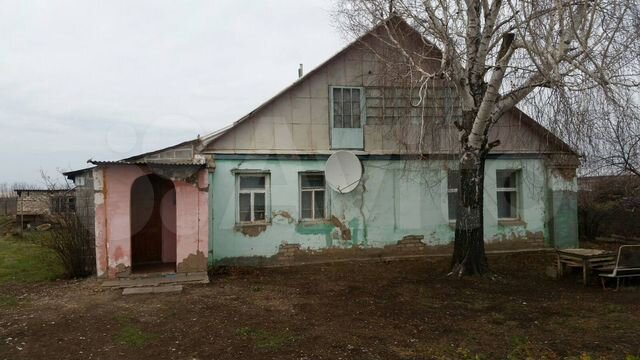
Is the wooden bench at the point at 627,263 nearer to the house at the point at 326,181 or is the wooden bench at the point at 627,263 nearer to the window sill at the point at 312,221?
the house at the point at 326,181

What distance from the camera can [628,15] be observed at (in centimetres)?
688

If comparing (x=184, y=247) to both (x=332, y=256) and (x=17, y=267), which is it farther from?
(x=17, y=267)

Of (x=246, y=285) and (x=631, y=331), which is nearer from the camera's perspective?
(x=631, y=331)

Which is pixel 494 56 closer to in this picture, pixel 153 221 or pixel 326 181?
pixel 326 181

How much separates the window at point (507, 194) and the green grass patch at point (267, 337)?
898 cm

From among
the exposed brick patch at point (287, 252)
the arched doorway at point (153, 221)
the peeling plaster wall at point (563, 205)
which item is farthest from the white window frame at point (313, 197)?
the peeling plaster wall at point (563, 205)

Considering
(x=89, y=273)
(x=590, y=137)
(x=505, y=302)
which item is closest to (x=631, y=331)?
(x=505, y=302)

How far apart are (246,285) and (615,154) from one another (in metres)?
8.58

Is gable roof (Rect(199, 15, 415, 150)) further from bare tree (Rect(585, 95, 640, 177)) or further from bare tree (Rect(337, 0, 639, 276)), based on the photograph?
bare tree (Rect(585, 95, 640, 177))

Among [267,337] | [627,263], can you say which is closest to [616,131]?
[627,263]

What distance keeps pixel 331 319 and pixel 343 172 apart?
5.08m

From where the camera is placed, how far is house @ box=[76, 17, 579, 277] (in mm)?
10625

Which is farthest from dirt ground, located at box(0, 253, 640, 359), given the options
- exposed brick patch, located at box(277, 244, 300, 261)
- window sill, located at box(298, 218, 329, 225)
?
window sill, located at box(298, 218, 329, 225)

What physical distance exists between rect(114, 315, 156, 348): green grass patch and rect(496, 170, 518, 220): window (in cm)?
1027
